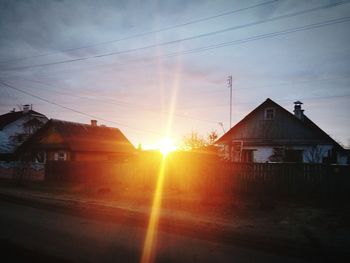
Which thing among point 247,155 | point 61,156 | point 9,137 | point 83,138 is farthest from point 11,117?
point 247,155

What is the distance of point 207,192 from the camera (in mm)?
14914

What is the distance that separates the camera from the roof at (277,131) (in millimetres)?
25719

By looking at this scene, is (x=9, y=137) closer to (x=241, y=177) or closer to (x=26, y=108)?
(x=26, y=108)

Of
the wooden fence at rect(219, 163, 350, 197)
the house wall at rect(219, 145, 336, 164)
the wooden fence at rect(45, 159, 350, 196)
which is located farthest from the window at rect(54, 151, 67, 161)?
the wooden fence at rect(219, 163, 350, 197)

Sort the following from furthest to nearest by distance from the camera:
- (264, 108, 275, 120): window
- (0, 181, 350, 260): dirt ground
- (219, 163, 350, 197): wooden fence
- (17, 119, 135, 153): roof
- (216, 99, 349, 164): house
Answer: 1. (17, 119, 135, 153): roof
2. (264, 108, 275, 120): window
3. (216, 99, 349, 164): house
4. (219, 163, 350, 197): wooden fence
5. (0, 181, 350, 260): dirt ground

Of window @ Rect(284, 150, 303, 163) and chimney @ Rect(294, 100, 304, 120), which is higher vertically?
chimney @ Rect(294, 100, 304, 120)

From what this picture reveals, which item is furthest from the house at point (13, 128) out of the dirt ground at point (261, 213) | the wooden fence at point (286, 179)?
the wooden fence at point (286, 179)

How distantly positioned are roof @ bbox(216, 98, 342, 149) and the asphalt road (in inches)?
837

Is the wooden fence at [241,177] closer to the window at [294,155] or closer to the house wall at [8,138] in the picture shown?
the window at [294,155]

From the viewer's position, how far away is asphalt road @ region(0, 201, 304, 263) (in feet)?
18.2

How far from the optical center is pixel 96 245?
249 inches

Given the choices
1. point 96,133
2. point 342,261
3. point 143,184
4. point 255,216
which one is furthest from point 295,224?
point 96,133

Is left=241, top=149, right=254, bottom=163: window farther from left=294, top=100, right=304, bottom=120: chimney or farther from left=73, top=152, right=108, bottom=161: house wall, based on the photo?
left=73, top=152, right=108, bottom=161: house wall

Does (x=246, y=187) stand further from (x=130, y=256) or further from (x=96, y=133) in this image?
(x=96, y=133)
